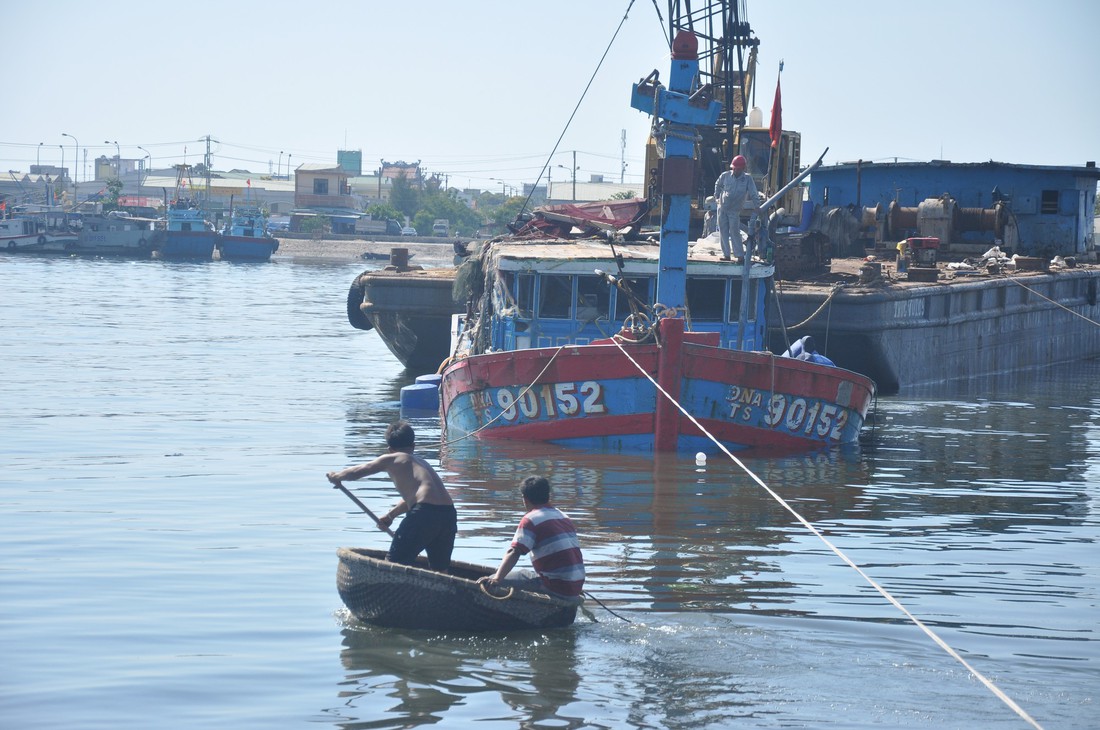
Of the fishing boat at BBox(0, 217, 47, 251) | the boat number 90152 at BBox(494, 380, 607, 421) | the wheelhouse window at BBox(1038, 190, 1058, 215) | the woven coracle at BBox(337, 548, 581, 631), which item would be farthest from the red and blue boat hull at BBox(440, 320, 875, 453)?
the fishing boat at BBox(0, 217, 47, 251)

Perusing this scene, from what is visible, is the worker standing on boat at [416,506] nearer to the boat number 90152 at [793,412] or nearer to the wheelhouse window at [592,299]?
the boat number 90152 at [793,412]

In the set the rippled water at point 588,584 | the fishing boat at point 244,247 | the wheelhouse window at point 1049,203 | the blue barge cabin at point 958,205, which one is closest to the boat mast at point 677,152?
the rippled water at point 588,584

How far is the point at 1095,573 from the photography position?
40.0ft

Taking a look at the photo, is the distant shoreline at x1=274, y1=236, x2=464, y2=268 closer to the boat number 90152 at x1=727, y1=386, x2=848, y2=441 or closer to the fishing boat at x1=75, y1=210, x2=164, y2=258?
the fishing boat at x1=75, y1=210, x2=164, y2=258

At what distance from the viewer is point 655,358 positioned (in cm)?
1666

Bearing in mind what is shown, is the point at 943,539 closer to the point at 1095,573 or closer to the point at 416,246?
the point at 1095,573

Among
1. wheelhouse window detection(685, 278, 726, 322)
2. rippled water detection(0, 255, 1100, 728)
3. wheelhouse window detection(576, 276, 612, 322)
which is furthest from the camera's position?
wheelhouse window detection(685, 278, 726, 322)

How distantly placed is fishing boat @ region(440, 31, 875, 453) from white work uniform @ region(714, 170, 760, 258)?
1.04 feet

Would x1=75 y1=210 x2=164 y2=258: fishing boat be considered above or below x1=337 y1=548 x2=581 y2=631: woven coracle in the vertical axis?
above

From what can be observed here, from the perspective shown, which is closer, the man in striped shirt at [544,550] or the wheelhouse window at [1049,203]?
the man in striped shirt at [544,550]

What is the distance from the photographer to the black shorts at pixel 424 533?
1022 cm

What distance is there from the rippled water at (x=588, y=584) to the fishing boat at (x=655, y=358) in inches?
17.7

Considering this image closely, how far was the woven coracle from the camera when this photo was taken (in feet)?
32.2

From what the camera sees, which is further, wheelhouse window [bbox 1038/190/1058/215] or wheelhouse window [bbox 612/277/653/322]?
wheelhouse window [bbox 1038/190/1058/215]
